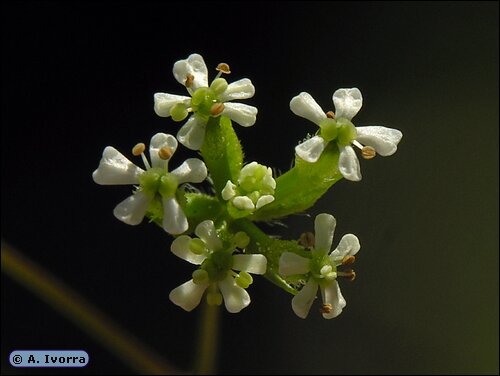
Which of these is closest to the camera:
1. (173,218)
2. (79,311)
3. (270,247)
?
(173,218)

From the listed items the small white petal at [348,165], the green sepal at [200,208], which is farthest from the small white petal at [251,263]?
the small white petal at [348,165]

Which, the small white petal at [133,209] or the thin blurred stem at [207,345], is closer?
the small white petal at [133,209]

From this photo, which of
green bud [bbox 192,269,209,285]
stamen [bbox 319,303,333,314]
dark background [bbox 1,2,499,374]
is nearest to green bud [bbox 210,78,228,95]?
green bud [bbox 192,269,209,285]

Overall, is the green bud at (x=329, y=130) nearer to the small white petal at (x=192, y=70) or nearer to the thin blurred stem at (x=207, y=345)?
the small white petal at (x=192, y=70)

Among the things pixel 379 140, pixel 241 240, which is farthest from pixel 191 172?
pixel 379 140

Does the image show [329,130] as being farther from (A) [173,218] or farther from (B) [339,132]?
(A) [173,218]
